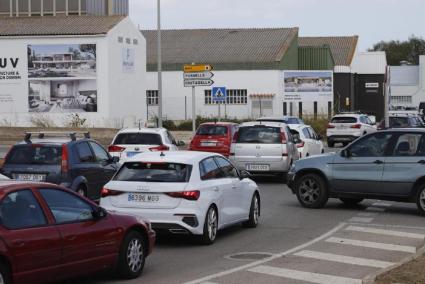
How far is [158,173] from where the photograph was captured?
40.6 ft

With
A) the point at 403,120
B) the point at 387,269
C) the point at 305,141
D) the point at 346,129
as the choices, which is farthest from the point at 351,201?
the point at 346,129

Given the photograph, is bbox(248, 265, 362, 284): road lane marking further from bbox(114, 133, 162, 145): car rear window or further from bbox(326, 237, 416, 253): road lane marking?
bbox(114, 133, 162, 145): car rear window

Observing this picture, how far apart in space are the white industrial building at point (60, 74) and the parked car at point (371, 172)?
3497 cm

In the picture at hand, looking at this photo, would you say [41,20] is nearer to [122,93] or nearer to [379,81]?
[122,93]

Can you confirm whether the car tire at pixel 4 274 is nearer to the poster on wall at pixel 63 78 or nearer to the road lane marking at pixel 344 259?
the road lane marking at pixel 344 259

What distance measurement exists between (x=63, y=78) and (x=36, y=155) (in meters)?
35.9

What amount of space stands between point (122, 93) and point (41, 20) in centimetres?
740

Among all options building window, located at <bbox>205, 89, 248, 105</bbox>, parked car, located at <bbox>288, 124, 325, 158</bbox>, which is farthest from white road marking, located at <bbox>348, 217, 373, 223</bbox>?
building window, located at <bbox>205, 89, 248, 105</bbox>

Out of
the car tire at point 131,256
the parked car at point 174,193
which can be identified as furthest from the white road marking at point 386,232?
the car tire at point 131,256

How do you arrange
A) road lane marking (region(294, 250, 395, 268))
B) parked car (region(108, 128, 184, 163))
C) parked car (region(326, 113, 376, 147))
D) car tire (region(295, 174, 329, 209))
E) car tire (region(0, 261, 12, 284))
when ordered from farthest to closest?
parked car (region(326, 113, 376, 147)) → parked car (region(108, 128, 184, 163)) → car tire (region(295, 174, 329, 209)) → road lane marking (region(294, 250, 395, 268)) → car tire (region(0, 261, 12, 284))

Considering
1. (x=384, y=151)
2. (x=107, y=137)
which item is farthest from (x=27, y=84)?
(x=384, y=151)

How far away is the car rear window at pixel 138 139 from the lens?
22350mm

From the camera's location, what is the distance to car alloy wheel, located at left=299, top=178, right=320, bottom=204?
1739 centimetres

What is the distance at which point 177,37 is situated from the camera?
260 ft
